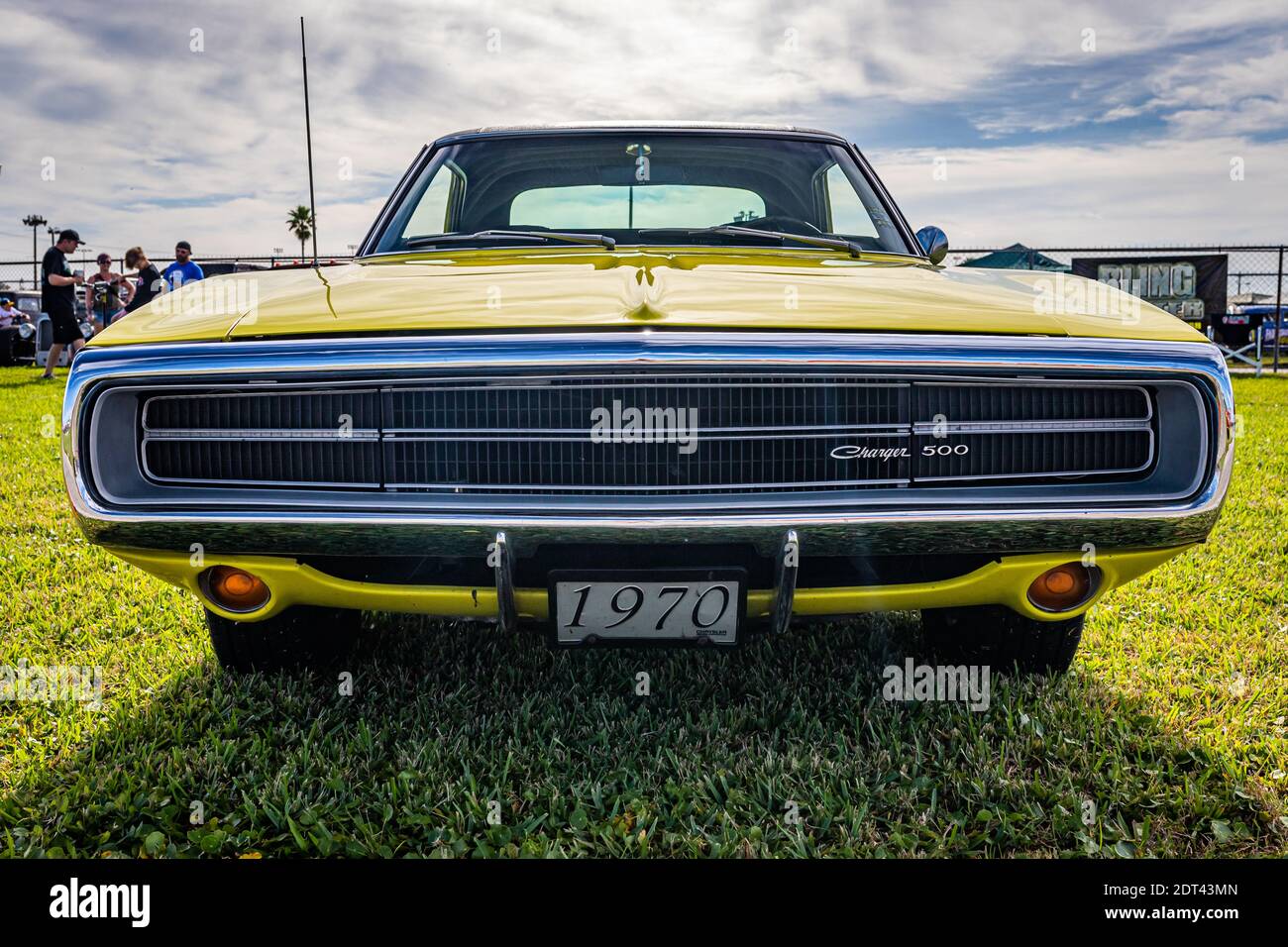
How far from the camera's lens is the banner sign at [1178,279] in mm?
13867

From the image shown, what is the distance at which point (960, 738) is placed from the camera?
2279 mm

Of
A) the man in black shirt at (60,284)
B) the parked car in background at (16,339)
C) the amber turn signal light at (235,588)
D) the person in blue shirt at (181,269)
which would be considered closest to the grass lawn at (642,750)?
the amber turn signal light at (235,588)

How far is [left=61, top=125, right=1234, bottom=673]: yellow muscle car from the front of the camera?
1840 millimetres

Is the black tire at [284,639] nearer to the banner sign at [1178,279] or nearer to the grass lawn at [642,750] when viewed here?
the grass lawn at [642,750]

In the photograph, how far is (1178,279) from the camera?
551 inches

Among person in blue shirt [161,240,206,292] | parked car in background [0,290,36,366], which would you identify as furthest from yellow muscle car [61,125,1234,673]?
parked car in background [0,290,36,366]

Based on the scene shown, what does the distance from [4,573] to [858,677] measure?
10.7ft

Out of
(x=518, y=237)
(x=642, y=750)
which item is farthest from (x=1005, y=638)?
(x=518, y=237)

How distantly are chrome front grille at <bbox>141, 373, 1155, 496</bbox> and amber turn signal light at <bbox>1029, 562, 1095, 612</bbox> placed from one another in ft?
0.71

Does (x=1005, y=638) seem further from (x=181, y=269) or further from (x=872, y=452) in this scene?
(x=181, y=269)

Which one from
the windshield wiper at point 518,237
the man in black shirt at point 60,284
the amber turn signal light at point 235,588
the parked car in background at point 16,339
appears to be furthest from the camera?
the parked car in background at point 16,339

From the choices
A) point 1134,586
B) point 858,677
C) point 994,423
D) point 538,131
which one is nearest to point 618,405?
point 994,423

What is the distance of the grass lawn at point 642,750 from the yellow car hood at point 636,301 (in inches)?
39.1
